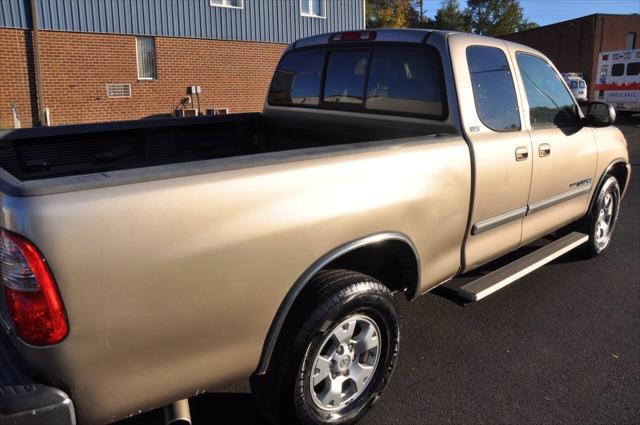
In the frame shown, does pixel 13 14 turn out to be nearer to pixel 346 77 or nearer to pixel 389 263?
pixel 346 77

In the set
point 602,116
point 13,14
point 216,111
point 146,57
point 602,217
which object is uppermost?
point 13,14

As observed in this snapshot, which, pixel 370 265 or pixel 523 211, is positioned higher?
pixel 523 211

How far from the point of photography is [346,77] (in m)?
4.09

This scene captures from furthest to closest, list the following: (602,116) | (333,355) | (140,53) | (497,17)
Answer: (497,17) < (140,53) < (602,116) < (333,355)

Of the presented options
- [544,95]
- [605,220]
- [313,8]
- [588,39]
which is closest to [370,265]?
[544,95]

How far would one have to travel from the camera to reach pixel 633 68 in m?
24.3

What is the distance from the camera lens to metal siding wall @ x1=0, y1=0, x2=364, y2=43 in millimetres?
14320

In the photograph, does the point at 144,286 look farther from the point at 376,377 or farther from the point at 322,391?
the point at 376,377

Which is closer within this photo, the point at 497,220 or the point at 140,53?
the point at 497,220

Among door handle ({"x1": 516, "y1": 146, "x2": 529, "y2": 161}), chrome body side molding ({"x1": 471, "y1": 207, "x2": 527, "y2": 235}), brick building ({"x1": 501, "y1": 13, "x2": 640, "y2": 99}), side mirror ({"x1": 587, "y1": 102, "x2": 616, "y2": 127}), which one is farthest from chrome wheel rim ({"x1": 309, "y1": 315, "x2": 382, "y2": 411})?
brick building ({"x1": 501, "y1": 13, "x2": 640, "y2": 99})

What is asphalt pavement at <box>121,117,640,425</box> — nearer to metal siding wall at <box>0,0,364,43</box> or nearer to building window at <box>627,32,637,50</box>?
metal siding wall at <box>0,0,364,43</box>

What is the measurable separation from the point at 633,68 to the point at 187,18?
19.1 metres

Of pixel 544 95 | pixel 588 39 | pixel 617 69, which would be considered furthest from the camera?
pixel 588 39

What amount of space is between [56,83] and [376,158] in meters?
14.4
